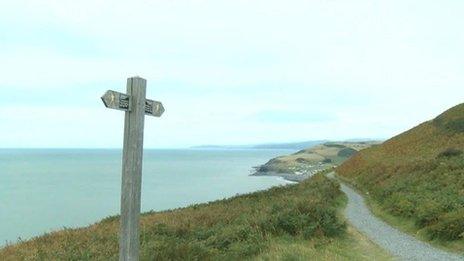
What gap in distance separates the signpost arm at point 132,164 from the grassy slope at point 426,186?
12181 millimetres

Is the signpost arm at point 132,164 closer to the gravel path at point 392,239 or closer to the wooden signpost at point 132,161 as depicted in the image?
the wooden signpost at point 132,161

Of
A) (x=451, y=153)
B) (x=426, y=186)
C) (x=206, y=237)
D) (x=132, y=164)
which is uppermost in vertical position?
(x=451, y=153)

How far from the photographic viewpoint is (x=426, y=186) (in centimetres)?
2453

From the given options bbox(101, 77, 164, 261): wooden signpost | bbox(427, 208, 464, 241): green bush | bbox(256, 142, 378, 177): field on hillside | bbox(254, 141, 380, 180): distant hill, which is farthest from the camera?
bbox(256, 142, 378, 177): field on hillside

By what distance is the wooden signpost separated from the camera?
7.08 m

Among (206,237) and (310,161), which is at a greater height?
(310,161)

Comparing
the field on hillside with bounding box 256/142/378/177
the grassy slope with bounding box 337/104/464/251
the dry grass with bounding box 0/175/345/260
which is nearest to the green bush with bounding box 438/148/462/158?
the grassy slope with bounding box 337/104/464/251

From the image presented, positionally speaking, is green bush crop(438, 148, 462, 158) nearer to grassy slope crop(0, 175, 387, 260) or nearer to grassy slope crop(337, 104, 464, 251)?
grassy slope crop(337, 104, 464, 251)

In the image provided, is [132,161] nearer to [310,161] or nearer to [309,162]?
[309,162]

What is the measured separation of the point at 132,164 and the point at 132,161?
0.16 ft

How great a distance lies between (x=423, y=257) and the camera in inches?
561

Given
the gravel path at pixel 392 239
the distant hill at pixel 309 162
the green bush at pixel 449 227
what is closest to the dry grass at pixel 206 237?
the gravel path at pixel 392 239

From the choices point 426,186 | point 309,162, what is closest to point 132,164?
point 426,186

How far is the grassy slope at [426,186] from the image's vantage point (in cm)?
1689
